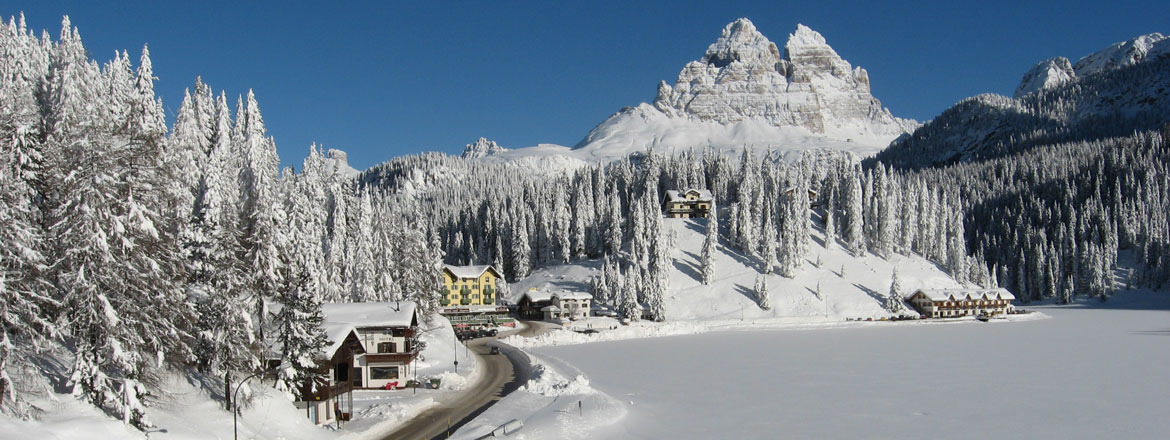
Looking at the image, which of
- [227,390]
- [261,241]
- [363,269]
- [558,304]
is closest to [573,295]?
[558,304]

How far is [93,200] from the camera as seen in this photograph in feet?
91.9

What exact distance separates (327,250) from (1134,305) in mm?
151300

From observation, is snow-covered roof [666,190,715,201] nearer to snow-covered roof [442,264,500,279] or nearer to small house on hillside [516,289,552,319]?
small house on hillside [516,289,552,319]

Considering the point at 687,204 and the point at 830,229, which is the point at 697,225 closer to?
the point at 687,204

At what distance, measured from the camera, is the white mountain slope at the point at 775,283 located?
12294 cm

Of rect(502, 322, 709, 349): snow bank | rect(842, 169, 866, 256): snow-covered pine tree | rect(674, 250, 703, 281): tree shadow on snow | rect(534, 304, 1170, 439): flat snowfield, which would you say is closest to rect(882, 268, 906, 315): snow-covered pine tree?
rect(842, 169, 866, 256): snow-covered pine tree

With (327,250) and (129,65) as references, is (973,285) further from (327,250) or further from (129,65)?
(129,65)

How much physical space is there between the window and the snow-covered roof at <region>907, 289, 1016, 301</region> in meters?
102

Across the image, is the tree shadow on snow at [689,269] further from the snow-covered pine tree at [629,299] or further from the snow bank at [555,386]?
the snow bank at [555,386]

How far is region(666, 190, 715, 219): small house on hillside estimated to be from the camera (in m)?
158

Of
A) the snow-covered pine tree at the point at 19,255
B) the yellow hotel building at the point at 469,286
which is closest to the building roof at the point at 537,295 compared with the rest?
the yellow hotel building at the point at 469,286

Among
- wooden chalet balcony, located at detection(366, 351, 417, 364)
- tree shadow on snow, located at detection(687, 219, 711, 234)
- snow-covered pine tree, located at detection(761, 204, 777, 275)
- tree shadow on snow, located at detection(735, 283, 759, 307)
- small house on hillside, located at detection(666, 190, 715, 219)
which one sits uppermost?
small house on hillside, located at detection(666, 190, 715, 219)

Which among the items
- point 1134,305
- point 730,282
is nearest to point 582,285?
point 730,282

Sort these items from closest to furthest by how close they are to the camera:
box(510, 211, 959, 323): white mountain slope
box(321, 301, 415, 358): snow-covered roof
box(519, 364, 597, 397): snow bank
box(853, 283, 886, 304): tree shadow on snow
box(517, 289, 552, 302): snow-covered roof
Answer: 1. box(519, 364, 597, 397): snow bank
2. box(321, 301, 415, 358): snow-covered roof
3. box(510, 211, 959, 323): white mountain slope
4. box(853, 283, 886, 304): tree shadow on snow
5. box(517, 289, 552, 302): snow-covered roof
